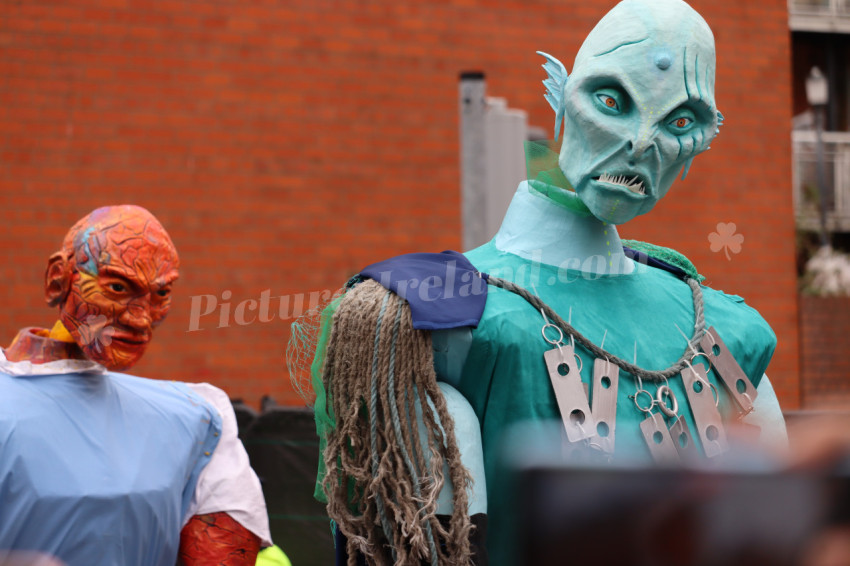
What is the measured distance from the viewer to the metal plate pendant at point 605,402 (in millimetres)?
2045

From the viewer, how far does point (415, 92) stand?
264 inches

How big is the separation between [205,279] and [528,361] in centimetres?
452

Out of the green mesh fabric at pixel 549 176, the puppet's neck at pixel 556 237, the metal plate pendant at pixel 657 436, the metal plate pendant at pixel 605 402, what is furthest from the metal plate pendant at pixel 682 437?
the green mesh fabric at pixel 549 176

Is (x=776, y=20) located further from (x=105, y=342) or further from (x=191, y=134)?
(x=105, y=342)

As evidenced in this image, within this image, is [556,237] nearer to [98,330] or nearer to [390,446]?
[390,446]

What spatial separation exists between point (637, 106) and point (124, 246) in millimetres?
1468

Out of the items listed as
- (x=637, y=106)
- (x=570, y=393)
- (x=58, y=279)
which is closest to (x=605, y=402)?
(x=570, y=393)

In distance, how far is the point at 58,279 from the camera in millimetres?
2859

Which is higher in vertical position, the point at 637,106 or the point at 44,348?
the point at 637,106

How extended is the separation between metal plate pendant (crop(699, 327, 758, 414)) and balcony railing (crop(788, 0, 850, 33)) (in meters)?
14.8

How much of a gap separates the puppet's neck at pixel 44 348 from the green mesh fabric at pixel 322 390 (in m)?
1.07

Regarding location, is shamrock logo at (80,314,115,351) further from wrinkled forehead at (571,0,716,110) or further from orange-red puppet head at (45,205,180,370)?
wrinkled forehead at (571,0,716,110)

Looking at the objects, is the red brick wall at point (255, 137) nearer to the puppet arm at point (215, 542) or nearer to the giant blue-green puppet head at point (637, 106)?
the puppet arm at point (215, 542)

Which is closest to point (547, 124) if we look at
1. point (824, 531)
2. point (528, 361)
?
point (528, 361)
